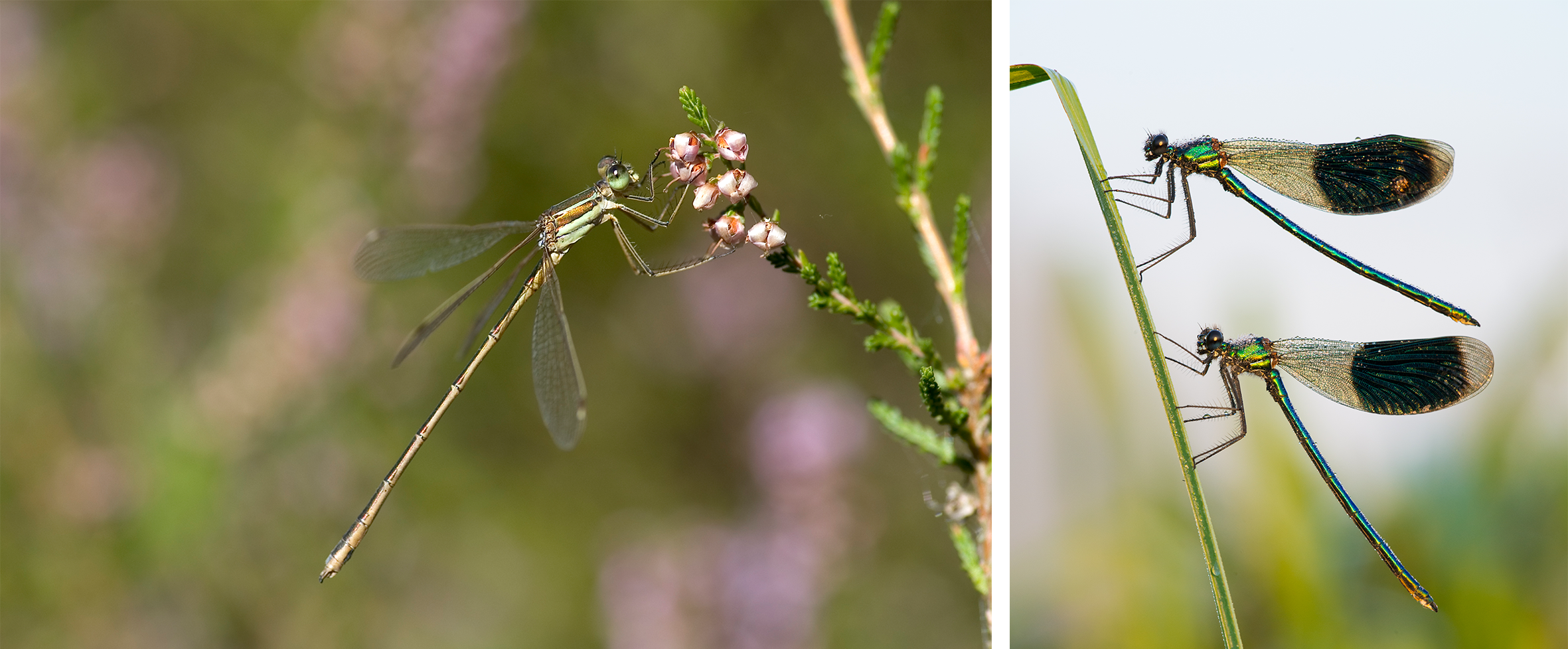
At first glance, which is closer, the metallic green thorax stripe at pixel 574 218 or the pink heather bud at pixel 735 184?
the pink heather bud at pixel 735 184

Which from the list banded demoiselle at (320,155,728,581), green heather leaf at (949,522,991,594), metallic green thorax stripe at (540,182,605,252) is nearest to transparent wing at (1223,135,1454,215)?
green heather leaf at (949,522,991,594)

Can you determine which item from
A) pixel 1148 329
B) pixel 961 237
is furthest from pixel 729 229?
pixel 1148 329

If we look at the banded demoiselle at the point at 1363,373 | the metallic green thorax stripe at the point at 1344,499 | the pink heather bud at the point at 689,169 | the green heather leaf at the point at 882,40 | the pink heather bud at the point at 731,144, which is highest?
the green heather leaf at the point at 882,40

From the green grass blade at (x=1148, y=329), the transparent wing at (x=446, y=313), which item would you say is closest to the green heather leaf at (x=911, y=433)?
the green grass blade at (x=1148, y=329)

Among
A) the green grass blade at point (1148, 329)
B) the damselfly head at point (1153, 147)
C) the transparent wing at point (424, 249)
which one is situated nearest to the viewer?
the green grass blade at point (1148, 329)

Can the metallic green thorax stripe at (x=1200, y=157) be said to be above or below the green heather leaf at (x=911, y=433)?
above

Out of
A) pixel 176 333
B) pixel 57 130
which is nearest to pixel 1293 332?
pixel 176 333

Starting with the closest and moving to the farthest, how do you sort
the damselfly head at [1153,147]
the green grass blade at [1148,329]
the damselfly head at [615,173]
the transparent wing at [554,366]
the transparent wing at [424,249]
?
the green grass blade at [1148,329] → the damselfly head at [1153,147] → the damselfly head at [615,173] → the transparent wing at [554,366] → the transparent wing at [424,249]

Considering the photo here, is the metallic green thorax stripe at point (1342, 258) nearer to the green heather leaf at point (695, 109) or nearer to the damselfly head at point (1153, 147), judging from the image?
the damselfly head at point (1153, 147)
